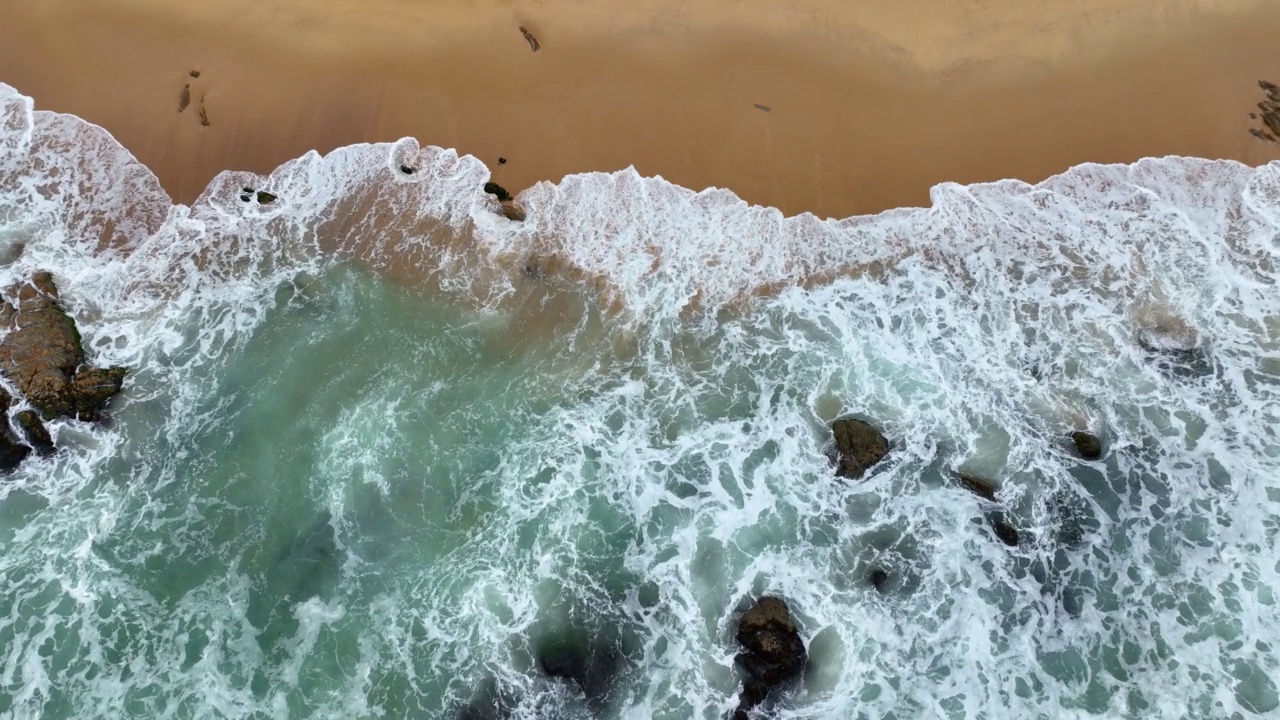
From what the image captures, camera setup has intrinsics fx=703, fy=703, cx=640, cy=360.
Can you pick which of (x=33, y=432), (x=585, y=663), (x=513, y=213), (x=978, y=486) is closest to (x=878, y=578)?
(x=978, y=486)

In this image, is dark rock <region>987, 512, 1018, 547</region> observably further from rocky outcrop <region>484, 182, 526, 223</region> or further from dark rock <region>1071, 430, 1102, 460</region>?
rocky outcrop <region>484, 182, 526, 223</region>

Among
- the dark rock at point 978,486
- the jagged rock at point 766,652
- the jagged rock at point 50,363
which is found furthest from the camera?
the jagged rock at point 50,363

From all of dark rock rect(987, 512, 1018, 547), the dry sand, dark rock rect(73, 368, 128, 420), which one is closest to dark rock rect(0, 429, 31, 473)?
dark rock rect(73, 368, 128, 420)

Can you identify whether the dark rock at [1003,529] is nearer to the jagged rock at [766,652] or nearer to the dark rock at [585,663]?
the jagged rock at [766,652]

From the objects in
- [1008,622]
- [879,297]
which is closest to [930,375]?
[879,297]

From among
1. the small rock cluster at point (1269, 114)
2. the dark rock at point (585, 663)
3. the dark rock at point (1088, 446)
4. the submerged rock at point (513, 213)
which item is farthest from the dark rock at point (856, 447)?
the small rock cluster at point (1269, 114)
